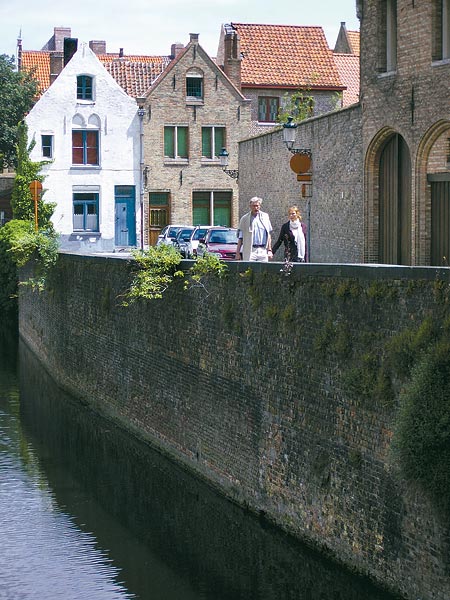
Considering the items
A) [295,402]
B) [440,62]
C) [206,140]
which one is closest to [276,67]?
[206,140]

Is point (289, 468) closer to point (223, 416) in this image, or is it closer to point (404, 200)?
point (223, 416)

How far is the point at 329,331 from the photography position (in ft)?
40.7

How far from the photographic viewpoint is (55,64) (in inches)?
2104

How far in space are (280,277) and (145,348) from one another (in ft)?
20.5

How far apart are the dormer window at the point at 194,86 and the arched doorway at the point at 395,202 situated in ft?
94.2

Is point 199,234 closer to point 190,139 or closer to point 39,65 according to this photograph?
point 190,139

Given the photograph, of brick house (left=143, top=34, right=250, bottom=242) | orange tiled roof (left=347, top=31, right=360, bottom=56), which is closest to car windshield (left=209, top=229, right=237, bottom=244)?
brick house (left=143, top=34, right=250, bottom=242)

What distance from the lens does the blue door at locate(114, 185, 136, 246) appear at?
172ft

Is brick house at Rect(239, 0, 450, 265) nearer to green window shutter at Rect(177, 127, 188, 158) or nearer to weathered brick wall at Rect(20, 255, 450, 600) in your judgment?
weathered brick wall at Rect(20, 255, 450, 600)

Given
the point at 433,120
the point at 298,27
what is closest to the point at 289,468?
the point at 433,120

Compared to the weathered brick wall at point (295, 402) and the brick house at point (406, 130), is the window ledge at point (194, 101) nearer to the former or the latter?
the brick house at point (406, 130)

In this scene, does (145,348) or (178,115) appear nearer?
(145,348)

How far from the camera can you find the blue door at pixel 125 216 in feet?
172

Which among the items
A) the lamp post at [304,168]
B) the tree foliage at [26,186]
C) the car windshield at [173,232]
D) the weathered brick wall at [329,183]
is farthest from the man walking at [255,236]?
the tree foliage at [26,186]
